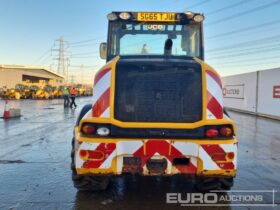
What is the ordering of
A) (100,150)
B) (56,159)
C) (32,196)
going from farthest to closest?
1. (56,159)
2. (32,196)
3. (100,150)

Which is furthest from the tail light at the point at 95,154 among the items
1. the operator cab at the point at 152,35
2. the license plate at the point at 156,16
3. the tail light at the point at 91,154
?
the license plate at the point at 156,16

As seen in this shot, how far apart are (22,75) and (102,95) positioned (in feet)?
222

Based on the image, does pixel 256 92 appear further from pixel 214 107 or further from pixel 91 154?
pixel 91 154

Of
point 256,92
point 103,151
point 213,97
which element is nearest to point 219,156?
point 213,97

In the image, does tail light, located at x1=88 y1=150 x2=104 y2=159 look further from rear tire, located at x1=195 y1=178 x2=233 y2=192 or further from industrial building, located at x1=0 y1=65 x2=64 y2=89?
industrial building, located at x1=0 y1=65 x2=64 y2=89

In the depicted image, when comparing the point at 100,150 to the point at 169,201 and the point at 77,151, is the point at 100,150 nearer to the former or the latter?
the point at 77,151

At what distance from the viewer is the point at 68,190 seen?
501 cm

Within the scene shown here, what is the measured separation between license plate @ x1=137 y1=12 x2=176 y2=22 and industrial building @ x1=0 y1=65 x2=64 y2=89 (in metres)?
50.9

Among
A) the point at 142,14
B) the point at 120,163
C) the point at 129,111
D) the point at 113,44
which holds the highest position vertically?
the point at 142,14

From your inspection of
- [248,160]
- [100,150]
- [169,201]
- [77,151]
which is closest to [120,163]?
[100,150]

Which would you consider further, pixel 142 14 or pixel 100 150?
pixel 142 14

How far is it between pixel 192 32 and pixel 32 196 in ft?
13.0

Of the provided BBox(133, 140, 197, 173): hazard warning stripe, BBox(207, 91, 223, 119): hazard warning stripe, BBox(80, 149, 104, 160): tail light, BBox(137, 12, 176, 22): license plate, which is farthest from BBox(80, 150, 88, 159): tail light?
BBox(137, 12, 176, 22): license plate

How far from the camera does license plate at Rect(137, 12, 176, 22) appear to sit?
5.98 m
